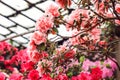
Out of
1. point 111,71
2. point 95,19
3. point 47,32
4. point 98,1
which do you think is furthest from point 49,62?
point 111,71

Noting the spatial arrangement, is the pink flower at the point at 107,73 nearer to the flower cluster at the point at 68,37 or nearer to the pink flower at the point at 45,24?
the flower cluster at the point at 68,37

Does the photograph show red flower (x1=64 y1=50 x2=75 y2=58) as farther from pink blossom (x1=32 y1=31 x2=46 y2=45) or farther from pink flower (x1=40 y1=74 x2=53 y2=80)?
pink blossom (x1=32 y1=31 x2=46 y2=45)

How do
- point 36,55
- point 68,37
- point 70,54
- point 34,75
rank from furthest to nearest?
point 34,75 → point 70,54 → point 36,55 → point 68,37

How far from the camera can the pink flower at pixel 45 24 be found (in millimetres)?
3092

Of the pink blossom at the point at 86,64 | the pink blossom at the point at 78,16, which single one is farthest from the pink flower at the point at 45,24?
the pink blossom at the point at 86,64

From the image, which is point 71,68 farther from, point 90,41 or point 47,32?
point 47,32

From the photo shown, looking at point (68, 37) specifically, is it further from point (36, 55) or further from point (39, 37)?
point (36, 55)

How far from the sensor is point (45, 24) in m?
3.08

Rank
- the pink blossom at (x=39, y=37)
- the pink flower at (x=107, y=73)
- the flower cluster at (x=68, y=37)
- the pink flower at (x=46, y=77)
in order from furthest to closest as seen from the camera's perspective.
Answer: the pink flower at (x=107, y=73) < the pink flower at (x=46, y=77) < the pink blossom at (x=39, y=37) < the flower cluster at (x=68, y=37)

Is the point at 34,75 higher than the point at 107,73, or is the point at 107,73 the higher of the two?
the point at 34,75

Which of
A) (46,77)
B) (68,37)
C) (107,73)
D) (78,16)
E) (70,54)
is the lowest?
(107,73)

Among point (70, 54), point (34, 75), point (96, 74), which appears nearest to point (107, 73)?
point (96, 74)

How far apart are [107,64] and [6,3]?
6.35 feet

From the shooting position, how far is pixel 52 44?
3213 mm
